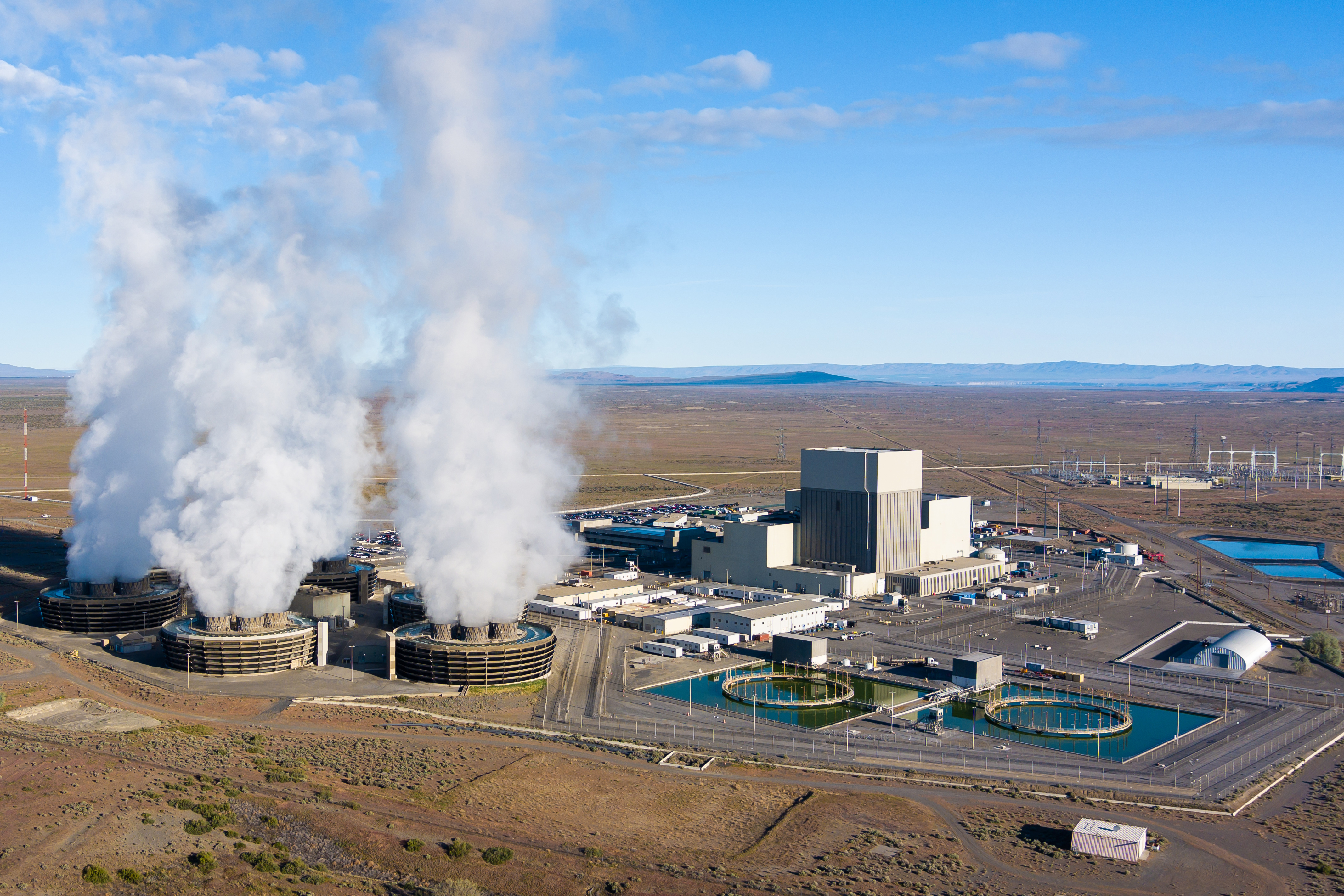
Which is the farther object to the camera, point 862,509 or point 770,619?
point 862,509

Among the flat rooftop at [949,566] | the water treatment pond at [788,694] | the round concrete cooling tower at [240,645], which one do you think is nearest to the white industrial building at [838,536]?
the flat rooftop at [949,566]

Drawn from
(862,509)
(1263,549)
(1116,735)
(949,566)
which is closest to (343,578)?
(862,509)

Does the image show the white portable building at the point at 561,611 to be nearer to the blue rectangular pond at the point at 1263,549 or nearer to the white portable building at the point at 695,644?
the white portable building at the point at 695,644

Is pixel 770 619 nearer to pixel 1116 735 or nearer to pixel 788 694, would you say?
pixel 788 694

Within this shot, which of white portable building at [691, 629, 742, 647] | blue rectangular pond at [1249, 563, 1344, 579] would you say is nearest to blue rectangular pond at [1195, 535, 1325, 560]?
blue rectangular pond at [1249, 563, 1344, 579]

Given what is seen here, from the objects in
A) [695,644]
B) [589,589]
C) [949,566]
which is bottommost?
[695,644]

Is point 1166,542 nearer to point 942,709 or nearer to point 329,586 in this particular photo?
point 942,709

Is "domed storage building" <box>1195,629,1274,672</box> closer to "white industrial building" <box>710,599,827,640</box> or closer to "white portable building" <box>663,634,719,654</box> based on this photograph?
"white industrial building" <box>710,599,827,640</box>
